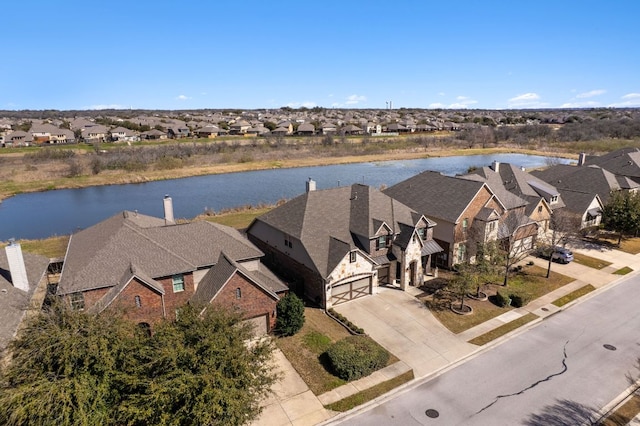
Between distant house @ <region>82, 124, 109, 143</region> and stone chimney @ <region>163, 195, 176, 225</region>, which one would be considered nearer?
stone chimney @ <region>163, 195, 176, 225</region>

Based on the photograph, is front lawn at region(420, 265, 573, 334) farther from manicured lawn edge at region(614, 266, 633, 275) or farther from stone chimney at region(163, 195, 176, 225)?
stone chimney at region(163, 195, 176, 225)

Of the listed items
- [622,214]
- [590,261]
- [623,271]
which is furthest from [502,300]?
[622,214]


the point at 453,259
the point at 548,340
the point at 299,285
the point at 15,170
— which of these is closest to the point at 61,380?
the point at 299,285

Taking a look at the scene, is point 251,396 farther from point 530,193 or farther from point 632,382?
point 530,193

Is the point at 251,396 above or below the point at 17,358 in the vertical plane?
below

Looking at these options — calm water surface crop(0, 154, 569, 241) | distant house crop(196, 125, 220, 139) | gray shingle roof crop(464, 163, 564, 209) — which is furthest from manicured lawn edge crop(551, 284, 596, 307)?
distant house crop(196, 125, 220, 139)

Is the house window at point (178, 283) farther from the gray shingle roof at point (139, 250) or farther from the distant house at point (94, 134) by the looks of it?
the distant house at point (94, 134)

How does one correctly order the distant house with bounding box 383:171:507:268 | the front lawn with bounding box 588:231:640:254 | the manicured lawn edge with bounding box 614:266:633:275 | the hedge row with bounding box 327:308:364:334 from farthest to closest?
the front lawn with bounding box 588:231:640:254
the distant house with bounding box 383:171:507:268
the manicured lawn edge with bounding box 614:266:633:275
the hedge row with bounding box 327:308:364:334

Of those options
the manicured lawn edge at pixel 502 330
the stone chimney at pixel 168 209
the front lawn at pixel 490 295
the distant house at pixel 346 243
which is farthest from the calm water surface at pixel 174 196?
the manicured lawn edge at pixel 502 330
